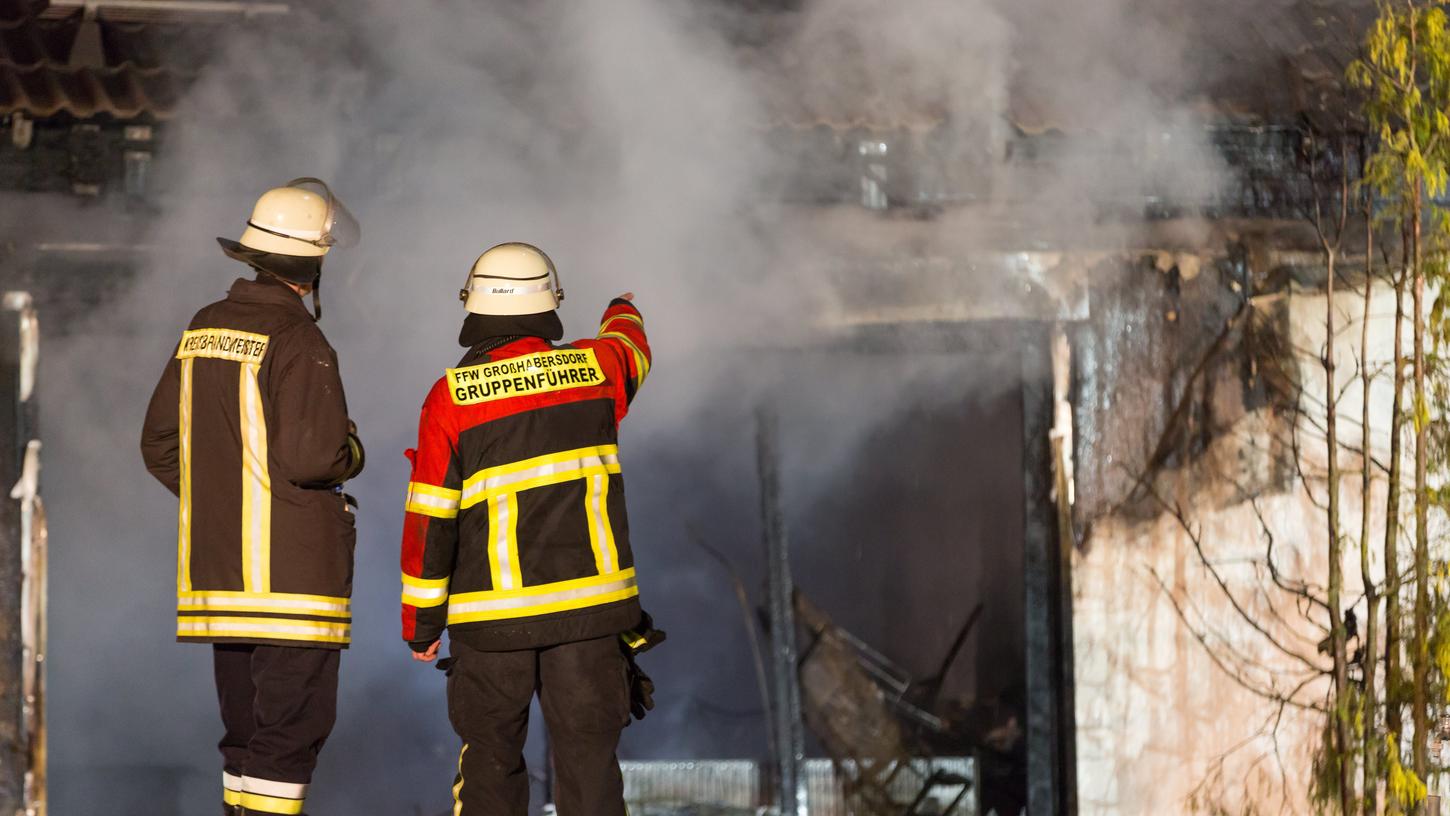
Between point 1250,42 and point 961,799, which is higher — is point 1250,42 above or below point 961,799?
above

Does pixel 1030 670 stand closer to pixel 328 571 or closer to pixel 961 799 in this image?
pixel 961 799

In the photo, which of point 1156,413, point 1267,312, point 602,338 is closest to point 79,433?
point 602,338

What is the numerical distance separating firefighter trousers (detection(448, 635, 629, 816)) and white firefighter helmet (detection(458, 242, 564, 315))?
1086 mm

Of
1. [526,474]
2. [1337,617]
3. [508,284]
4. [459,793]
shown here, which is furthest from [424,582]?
[1337,617]

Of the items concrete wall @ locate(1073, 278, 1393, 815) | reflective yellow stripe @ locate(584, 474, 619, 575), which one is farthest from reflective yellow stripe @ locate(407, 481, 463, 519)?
concrete wall @ locate(1073, 278, 1393, 815)

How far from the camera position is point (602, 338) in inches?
170

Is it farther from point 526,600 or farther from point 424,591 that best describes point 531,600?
point 424,591

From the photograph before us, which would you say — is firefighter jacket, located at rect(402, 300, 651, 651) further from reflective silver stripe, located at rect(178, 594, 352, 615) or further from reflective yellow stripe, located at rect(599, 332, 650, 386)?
reflective yellow stripe, located at rect(599, 332, 650, 386)

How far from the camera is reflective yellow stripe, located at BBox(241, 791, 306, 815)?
12.4 feet

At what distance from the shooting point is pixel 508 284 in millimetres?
4082

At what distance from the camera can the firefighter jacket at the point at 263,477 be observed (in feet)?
12.8

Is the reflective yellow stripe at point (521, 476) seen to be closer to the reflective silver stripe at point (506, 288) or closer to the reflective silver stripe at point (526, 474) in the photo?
the reflective silver stripe at point (526, 474)

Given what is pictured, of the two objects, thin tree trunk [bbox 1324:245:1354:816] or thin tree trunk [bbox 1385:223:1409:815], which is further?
thin tree trunk [bbox 1324:245:1354:816]

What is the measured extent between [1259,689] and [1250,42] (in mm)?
3174
